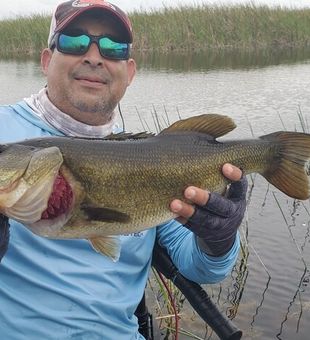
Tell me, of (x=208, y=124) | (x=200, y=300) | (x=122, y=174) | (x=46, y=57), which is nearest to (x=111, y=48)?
(x=46, y=57)

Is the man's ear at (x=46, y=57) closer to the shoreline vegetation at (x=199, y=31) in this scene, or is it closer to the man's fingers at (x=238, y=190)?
the man's fingers at (x=238, y=190)

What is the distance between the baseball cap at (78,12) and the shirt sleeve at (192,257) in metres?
1.15

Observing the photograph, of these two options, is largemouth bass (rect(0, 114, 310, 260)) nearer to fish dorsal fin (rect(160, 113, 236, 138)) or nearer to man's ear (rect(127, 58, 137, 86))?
fish dorsal fin (rect(160, 113, 236, 138))

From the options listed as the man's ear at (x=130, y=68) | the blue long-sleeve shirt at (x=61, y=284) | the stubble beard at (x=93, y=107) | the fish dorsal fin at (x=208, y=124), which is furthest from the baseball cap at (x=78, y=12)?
the fish dorsal fin at (x=208, y=124)

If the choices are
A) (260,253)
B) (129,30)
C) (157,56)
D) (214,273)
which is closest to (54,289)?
(214,273)

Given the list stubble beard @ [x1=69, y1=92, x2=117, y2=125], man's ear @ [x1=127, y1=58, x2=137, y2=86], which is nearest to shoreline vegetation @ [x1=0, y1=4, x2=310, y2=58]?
man's ear @ [x1=127, y1=58, x2=137, y2=86]

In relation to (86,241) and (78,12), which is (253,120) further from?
(86,241)

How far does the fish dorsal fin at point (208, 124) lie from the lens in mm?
2665

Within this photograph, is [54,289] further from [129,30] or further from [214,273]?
[129,30]

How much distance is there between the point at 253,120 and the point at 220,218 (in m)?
8.87

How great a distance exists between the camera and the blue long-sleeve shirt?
2.58 metres

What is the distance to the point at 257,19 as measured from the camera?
2556cm

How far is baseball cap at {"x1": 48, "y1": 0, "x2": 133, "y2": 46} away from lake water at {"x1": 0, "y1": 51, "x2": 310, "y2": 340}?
258cm

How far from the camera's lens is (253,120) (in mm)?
11227
